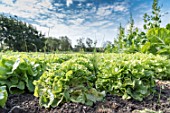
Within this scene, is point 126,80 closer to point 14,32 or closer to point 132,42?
point 132,42

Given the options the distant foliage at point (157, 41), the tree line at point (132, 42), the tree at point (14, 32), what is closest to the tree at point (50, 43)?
the tree line at point (132, 42)

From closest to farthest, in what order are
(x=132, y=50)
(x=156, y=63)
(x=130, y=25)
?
(x=156, y=63) < (x=132, y=50) < (x=130, y=25)

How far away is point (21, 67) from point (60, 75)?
52cm

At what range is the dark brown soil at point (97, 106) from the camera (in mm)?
1646

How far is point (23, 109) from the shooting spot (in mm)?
1688

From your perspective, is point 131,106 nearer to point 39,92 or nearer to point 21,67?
point 39,92

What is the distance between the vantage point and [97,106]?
1.73 metres

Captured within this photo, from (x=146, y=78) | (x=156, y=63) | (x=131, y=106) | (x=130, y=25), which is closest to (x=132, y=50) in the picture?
(x=130, y=25)

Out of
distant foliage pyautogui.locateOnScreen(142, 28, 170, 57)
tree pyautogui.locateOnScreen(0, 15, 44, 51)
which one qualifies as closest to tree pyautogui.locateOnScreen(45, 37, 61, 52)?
distant foliage pyautogui.locateOnScreen(142, 28, 170, 57)

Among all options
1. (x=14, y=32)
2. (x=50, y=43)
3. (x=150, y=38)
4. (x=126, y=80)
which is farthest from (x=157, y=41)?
(x=14, y=32)

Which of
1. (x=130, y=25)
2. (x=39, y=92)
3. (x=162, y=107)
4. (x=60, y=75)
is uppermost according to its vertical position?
(x=130, y=25)

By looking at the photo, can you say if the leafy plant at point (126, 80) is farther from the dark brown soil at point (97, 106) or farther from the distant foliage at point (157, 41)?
the distant foliage at point (157, 41)

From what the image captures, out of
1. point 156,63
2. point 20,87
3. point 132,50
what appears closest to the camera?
point 20,87

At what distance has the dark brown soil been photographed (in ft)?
5.40
